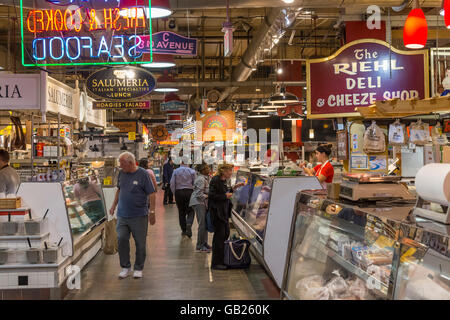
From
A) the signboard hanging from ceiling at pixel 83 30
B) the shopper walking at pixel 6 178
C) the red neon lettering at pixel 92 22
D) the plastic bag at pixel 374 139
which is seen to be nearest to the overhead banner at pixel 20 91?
the shopper walking at pixel 6 178

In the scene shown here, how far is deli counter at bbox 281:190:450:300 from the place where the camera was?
2.43 m

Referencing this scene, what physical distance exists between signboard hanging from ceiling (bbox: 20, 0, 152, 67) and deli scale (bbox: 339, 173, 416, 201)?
3772 mm

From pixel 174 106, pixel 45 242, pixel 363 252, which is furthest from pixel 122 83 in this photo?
pixel 174 106

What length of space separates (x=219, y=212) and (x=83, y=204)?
7.40ft

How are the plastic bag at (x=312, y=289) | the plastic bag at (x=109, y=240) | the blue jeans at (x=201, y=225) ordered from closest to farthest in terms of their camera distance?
the plastic bag at (x=312, y=289) < the plastic bag at (x=109, y=240) < the blue jeans at (x=201, y=225)

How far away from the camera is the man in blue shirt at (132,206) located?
281 inches

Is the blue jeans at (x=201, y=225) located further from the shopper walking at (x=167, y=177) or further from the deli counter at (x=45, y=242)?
the shopper walking at (x=167, y=177)

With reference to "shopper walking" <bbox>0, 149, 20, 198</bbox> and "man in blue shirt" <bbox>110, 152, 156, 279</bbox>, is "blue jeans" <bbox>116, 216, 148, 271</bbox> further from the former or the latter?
"shopper walking" <bbox>0, 149, 20, 198</bbox>

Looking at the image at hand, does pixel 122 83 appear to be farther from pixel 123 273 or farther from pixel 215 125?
pixel 215 125

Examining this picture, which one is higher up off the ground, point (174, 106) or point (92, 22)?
point (174, 106)

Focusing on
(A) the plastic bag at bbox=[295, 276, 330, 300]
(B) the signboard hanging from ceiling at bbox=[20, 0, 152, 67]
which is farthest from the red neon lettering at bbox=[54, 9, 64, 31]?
(A) the plastic bag at bbox=[295, 276, 330, 300]

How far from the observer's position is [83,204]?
26.6 ft

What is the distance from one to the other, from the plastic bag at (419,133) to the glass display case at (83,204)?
4.69 meters
